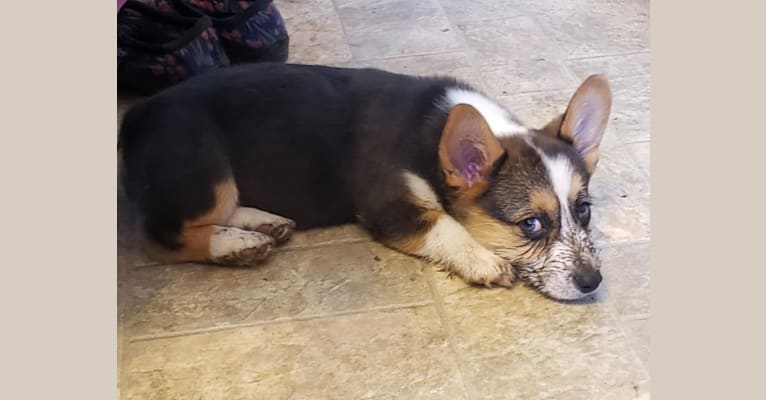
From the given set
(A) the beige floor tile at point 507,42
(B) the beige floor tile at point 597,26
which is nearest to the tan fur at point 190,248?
(A) the beige floor tile at point 507,42

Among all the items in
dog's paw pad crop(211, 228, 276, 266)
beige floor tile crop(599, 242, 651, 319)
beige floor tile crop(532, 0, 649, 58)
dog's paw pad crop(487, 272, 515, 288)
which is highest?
dog's paw pad crop(211, 228, 276, 266)

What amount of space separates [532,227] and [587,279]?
6.4 inches

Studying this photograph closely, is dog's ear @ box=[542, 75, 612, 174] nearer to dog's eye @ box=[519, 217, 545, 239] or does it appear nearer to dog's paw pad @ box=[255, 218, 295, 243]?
dog's eye @ box=[519, 217, 545, 239]

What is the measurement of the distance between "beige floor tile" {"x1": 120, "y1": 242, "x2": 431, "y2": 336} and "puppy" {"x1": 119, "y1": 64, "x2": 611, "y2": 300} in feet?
0.14

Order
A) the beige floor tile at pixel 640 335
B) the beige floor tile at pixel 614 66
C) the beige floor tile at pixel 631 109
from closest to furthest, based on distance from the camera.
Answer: the beige floor tile at pixel 640 335 → the beige floor tile at pixel 631 109 → the beige floor tile at pixel 614 66

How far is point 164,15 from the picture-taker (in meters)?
2.93

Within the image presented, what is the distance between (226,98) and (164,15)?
81 centimetres

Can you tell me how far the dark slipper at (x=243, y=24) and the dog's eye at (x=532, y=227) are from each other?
1.27m

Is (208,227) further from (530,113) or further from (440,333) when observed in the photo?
(530,113)

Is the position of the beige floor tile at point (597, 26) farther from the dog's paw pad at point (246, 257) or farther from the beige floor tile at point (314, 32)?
the dog's paw pad at point (246, 257)

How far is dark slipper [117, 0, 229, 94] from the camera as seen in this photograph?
2840 millimetres

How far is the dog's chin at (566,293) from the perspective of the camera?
2072mm

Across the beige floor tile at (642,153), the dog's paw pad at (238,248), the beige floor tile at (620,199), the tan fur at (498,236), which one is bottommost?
the beige floor tile at (642,153)

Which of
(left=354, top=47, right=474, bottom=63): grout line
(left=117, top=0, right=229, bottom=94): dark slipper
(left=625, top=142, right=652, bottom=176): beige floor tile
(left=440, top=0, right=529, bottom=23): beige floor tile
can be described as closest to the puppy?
(left=625, top=142, right=652, bottom=176): beige floor tile
